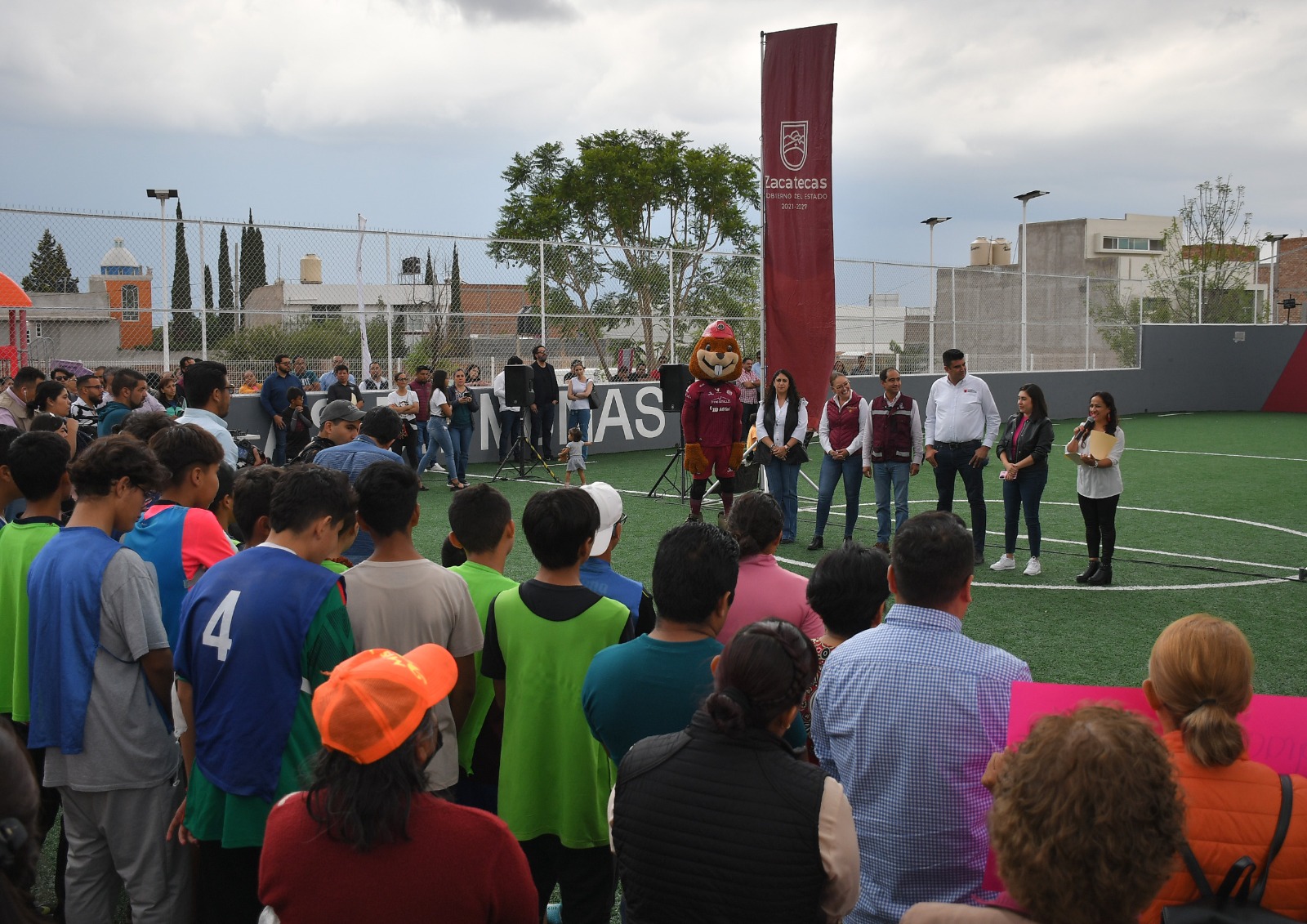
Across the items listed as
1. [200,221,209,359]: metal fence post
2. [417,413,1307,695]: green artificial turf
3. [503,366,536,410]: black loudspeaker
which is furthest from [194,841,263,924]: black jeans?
[503,366,536,410]: black loudspeaker

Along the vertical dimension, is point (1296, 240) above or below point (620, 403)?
above

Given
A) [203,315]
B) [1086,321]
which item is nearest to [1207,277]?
[1086,321]

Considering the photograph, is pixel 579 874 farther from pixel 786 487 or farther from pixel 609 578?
pixel 786 487

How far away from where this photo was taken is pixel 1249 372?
31094 mm

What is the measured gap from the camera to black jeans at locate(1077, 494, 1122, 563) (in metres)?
8.65

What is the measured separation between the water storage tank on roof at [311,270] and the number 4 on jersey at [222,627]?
44.9 feet

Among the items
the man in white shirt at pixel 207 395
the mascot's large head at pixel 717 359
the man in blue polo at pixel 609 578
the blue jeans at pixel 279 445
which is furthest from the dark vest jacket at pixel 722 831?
the blue jeans at pixel 279 445

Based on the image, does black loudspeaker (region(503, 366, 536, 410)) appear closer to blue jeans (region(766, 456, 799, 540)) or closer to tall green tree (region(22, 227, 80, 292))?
tall green tree (region(22, 227, 80, 292))

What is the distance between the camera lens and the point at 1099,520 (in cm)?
880

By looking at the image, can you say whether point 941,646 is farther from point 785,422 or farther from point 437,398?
point 437,398

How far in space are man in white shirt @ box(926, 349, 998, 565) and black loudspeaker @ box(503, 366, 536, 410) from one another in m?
7.92

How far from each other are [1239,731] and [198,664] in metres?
2.63

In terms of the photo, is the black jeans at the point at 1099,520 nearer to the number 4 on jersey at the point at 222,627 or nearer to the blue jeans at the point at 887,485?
the blue jeans at the point at 887,485

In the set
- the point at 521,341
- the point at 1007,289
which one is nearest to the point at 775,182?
the point at 521,341
